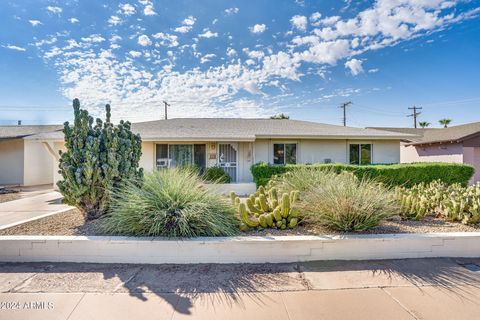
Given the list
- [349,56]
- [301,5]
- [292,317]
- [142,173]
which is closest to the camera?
[292,317]

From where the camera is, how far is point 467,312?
2582mm

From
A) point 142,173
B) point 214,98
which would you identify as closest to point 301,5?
point 142,173

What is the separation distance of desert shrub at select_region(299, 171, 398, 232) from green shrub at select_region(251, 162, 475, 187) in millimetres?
5197

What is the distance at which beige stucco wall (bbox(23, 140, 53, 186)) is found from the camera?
44.7 ft

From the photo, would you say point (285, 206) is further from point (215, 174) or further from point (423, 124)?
point (423, 124)

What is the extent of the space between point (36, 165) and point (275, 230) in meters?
16.1

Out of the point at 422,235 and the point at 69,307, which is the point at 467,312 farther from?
the point at 69,307

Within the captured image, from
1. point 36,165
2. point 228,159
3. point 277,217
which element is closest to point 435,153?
point 228,159

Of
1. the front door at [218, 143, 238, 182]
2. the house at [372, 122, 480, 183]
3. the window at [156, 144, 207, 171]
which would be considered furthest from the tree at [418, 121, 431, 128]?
the window at [156, 144, 207, 171]

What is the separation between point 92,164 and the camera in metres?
4.91

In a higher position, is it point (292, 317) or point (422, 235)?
point (422, 235)

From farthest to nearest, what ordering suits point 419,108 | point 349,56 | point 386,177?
point 419,108, point 349,56, point 386,177

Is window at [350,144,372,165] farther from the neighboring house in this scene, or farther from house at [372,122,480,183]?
the neighboring house

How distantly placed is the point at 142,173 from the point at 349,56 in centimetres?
1217
